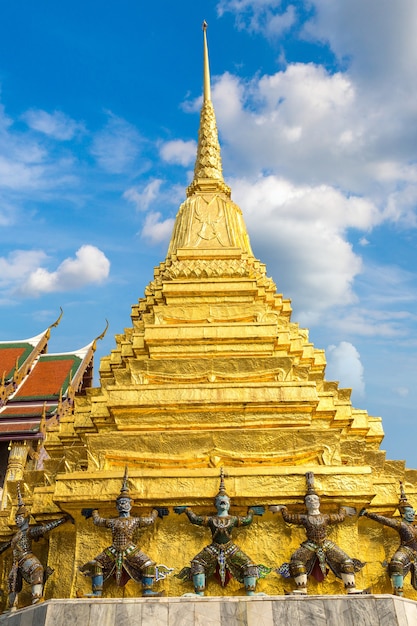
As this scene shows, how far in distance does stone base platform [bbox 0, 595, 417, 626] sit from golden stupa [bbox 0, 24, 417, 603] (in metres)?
1.49

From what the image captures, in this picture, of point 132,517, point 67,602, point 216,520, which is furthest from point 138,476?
point 67,602

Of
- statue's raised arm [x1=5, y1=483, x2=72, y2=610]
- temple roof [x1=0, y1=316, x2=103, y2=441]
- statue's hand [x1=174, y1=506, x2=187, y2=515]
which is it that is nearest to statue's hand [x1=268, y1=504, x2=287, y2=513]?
statue's hand [x1=174, y1=506, x2=187, y2=515]

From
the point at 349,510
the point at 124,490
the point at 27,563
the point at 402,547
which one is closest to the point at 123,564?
the point at 124,490

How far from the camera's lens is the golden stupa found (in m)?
8.64

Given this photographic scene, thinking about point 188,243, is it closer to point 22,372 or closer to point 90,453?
point 90,453

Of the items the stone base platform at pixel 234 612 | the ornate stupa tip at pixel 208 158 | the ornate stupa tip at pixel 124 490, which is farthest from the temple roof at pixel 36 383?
the stone base platform at pixel 234 612

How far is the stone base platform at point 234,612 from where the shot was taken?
21.8ft

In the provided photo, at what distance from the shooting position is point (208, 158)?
63.4 ft

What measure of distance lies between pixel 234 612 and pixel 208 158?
1506cm

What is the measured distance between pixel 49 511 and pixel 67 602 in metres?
2.76

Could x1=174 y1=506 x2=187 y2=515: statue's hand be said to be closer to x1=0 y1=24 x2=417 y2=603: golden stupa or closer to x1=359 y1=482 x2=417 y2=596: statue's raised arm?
x1=0 y1=24 x2=417 y2=603: golden stupa

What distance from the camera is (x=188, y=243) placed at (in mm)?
15820

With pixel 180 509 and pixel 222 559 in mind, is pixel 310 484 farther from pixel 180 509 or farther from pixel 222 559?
pixel 180 509

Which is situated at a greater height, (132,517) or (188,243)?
(188,243)
